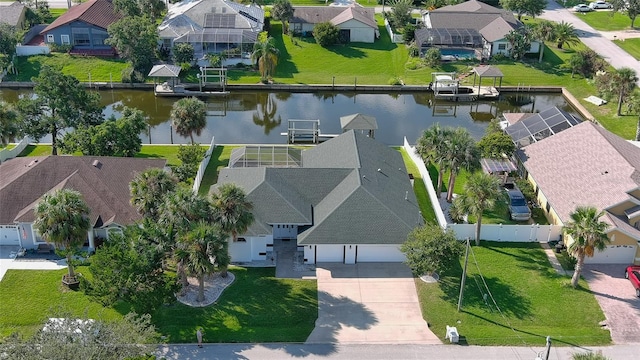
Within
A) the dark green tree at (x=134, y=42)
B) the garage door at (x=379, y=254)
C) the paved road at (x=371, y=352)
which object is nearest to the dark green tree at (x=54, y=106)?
the dark green tree at (x=134, y=42)

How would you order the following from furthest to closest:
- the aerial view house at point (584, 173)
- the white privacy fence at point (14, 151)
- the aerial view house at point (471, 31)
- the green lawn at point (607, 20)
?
the green lawn at point (607, 20), the aerial view house at point (471, 31), the white privacy fence at point (14, 151), the aerial view house at point (584, 173)

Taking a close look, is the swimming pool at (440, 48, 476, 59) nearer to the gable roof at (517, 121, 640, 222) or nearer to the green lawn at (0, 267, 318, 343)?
the gable roof at (517, 121, 640, 222)

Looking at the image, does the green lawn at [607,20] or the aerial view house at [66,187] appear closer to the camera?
the aerial view house at [66,187]

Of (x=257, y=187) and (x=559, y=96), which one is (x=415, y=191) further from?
(x=559, y=96)

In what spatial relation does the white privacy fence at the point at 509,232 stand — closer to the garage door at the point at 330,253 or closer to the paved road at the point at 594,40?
the garage door at the point at 330,253

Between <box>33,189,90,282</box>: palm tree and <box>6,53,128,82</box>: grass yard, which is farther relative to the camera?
<box>6,53,128,82</box>: grass yard

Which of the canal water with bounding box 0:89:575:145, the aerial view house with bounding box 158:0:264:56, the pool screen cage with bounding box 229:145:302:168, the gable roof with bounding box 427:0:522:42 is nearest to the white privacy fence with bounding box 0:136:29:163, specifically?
the canal water with bounding box 0:89:575:145
